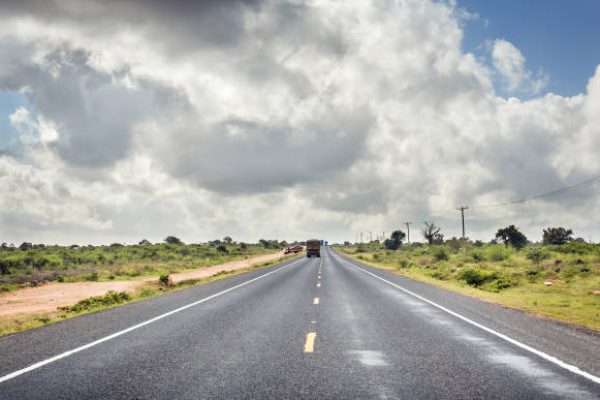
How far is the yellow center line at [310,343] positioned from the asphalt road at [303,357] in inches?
0.8

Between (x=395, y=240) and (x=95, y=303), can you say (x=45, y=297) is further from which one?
(x=395, y=240)

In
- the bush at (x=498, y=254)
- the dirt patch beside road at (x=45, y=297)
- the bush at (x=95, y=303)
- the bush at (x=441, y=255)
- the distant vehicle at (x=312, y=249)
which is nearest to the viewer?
the bush at (x=95, y=303)

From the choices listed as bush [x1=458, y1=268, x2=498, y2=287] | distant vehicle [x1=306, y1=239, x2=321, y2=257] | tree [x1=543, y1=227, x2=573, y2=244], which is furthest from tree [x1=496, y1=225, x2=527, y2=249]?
bush [x1=458, y1=268, x2=498, y2=287]

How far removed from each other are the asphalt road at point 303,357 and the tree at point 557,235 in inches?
4381

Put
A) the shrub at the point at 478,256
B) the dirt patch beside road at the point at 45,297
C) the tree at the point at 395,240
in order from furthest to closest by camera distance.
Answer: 1. the tree at the point at 395,240
2. the shrub at the point at 478,256
3. the dirt patch beside road at the point at 45,297

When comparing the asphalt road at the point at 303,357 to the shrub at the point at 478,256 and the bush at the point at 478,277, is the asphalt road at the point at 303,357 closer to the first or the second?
the bush at the point at 478,277

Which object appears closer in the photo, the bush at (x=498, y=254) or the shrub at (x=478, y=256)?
the bush at (x=498, y=254)

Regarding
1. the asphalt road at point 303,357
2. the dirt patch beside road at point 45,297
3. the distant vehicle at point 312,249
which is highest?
the distant vehicle at point 312,249

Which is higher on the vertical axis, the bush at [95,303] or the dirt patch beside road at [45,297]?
the bush at [95,303]

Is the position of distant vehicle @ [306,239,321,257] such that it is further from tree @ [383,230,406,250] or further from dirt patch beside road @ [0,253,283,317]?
tree @ [383,230,406,250]

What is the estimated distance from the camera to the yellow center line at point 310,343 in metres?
8.74

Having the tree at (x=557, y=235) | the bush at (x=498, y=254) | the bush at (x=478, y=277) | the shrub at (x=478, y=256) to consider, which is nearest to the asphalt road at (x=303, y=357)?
the bush at (x=478, y=277)

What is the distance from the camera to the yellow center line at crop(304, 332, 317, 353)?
8.74 meters

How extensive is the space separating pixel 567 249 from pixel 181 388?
59970mm
